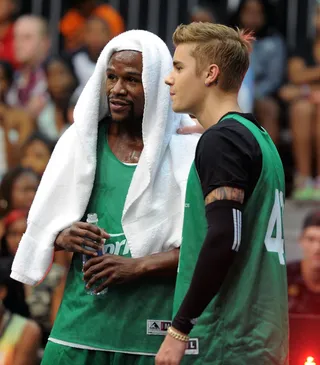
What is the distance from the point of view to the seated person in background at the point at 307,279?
5.27 metres

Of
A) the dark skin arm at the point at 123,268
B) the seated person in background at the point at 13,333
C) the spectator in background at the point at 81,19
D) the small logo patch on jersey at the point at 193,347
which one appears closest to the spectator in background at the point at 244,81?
the spectator in background at the point at 81,19

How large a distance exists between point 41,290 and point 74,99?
1.72 m

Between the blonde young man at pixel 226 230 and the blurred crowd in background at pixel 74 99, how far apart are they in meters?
2.77

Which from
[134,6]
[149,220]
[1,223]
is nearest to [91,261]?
[149,220]

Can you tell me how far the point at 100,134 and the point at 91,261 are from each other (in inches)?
19.9

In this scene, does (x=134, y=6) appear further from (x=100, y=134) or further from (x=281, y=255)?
(x=281, y=255)

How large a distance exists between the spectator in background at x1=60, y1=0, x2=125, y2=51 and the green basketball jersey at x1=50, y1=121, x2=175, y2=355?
4130 mm

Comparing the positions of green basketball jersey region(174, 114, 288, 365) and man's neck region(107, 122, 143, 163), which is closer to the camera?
green basketball jersey region(174, 114, 288, 365)

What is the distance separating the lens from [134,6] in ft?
23.6

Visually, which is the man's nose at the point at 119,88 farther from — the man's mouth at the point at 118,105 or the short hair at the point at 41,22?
the short hair at the point at 41,22

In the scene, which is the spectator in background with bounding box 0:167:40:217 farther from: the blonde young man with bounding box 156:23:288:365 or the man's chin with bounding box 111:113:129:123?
the blonde young man with bounding box 156:23:288:365

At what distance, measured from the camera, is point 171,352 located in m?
2.42

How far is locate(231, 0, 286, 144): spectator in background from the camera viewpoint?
652 centimetres

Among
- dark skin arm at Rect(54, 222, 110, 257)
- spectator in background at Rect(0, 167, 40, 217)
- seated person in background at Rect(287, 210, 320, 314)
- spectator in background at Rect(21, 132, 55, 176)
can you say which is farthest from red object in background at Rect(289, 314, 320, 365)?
spectator in background at Rect(21, 132, 55, 176)
